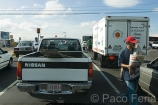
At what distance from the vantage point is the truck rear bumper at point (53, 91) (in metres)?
4.41

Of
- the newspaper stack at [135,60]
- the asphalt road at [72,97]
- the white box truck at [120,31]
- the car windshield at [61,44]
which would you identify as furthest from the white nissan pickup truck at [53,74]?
the white box truck at [120,31]

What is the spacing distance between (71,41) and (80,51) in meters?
0.53

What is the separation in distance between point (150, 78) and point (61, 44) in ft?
11.3

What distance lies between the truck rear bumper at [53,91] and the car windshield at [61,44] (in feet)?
8.69

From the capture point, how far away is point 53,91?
4449mm

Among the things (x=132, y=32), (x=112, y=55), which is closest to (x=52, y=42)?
(x=112, y=55)

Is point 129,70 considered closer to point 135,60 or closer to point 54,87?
point 135,60

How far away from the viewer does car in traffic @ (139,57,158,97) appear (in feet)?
16.1

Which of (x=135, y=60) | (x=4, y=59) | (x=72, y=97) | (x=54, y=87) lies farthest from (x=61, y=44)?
(x=4, y=59)

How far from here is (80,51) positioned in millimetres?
6836

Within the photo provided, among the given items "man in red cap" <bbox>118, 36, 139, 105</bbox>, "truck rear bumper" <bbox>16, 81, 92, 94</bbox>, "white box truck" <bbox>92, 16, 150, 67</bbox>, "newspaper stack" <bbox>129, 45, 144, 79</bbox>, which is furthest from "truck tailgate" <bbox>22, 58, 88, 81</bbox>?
"white box truck" <bbox>92, 16, 150, 67</bbox>

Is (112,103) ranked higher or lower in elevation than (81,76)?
lower

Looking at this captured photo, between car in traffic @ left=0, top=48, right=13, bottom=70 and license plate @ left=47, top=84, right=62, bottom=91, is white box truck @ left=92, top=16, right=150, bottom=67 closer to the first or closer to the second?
car in traffic @ left=0, top=48, right=13, bottom=70

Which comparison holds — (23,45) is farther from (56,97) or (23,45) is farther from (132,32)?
(56,97)
